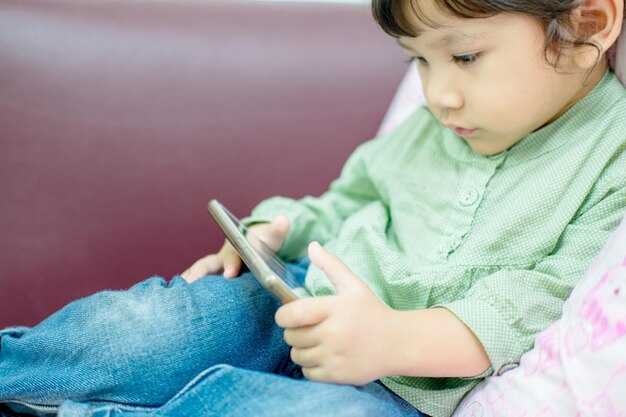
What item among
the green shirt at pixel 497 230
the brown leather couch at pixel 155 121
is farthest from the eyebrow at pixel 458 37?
the brown leather couch at pixel 155 121

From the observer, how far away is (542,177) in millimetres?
627

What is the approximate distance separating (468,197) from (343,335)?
0.21 meters

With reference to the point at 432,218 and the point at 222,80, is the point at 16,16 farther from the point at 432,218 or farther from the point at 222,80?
the point at 432,218

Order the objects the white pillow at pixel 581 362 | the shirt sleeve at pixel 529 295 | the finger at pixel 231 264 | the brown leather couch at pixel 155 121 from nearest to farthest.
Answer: the white pillow at pixel 581 362 → the shirt sleeve at pixel 529 295 → the finger at pixel 231 264 → the brown leather couch at pixel 155 121

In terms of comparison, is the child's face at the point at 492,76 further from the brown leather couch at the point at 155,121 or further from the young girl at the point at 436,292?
the brown leather couch at the point at 155,121

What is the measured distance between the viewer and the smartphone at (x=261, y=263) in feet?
1.73

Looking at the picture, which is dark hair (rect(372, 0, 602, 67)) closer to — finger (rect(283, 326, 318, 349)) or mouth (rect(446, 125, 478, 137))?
mouth (rect(446, 125, 478, 137))

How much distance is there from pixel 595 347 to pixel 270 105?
0.55 meters

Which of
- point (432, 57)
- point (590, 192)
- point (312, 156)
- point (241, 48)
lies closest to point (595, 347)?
point (590, 192)

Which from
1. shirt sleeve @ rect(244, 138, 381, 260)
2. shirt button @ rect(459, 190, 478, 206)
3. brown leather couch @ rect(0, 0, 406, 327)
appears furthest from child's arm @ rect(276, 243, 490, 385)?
brown leather couch @ rect(0, 0, 406, 327)

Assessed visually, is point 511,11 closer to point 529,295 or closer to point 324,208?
point 529,295

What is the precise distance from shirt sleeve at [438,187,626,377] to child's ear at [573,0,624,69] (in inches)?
4.6

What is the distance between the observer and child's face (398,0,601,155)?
1.92 ft

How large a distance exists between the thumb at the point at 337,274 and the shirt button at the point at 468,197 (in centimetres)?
16
